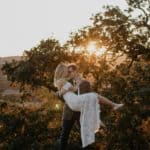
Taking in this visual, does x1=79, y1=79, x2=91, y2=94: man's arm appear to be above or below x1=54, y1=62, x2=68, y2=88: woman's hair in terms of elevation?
below

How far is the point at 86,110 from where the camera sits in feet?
29.4

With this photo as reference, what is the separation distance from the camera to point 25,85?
25953 mm

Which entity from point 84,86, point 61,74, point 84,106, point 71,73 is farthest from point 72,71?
point 84,106

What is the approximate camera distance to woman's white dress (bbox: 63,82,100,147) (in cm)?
890

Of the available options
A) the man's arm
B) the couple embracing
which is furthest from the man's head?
the man's arm

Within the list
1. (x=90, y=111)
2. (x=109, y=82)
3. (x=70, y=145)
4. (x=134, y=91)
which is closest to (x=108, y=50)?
(x=109, y=82)

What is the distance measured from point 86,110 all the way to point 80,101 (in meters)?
0.19

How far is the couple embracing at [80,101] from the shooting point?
889 cm

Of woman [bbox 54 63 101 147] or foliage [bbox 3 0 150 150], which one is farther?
foliage [bbox 3 0 150 150]

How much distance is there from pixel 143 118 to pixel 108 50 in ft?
20.6

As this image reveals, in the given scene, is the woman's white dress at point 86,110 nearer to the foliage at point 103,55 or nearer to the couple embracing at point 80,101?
the couple embracing at point 80,101

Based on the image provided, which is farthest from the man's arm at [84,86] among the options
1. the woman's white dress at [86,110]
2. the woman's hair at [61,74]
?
the woman's hair at [61,74]

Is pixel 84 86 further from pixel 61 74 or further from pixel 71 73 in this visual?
pixel 61 74

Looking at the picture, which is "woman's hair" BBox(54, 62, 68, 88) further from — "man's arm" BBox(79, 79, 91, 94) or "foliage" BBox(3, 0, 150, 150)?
"foliage" BBox(3, 0, 150, 150)
